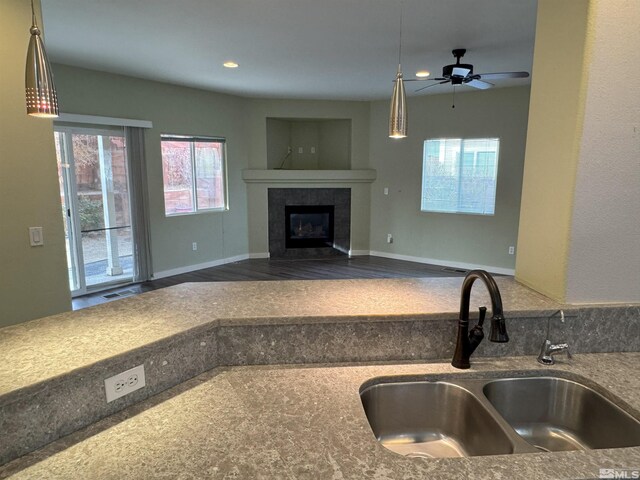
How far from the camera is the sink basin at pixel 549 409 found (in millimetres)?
Answer: 1323

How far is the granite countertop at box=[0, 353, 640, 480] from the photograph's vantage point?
0.90 meters

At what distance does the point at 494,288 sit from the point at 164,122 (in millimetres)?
5505

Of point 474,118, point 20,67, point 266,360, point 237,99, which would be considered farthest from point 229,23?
point 474,118

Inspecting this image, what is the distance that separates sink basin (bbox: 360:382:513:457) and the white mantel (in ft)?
19.4

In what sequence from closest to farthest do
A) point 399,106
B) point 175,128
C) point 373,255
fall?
point 399,106
point 175,128
point 373,255

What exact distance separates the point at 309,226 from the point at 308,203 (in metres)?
0.46

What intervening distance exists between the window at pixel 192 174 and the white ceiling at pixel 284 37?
1.06 m

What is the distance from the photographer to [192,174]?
6.20 m

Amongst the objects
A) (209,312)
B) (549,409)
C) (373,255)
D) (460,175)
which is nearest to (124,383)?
(209,312)

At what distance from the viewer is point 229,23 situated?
318 centimetres

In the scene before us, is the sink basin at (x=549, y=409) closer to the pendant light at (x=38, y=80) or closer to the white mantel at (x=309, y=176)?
the pendant light at (x=38, y=80)

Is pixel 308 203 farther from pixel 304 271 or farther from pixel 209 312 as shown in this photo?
pixel 209 312

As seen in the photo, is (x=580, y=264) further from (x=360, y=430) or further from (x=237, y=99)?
(x=237, y=99)

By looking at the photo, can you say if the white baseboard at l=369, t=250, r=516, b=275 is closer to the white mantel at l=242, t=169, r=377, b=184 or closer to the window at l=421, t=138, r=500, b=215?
the window at l=421, t=138, r=500, b=215
